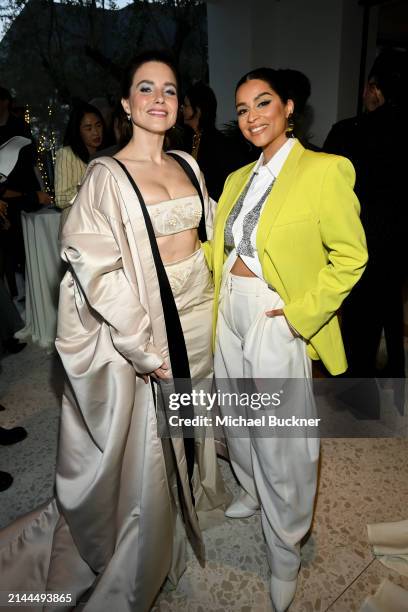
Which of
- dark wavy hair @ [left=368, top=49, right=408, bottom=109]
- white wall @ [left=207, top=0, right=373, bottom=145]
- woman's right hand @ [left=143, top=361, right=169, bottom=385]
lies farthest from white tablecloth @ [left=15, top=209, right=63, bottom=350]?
white wall @ [left=207, top=0, right=373, bottom=145]

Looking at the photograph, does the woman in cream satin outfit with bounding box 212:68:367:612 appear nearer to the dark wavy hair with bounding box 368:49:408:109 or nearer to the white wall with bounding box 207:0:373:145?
the dark wavy hair with bounding box 368:49:408:109

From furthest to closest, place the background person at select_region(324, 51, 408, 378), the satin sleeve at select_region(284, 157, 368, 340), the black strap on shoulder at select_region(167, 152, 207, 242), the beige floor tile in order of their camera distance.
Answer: the background person at select_region(324, 51, 408, 378) → the black strap on shoulder at select_region(167, 152, 207, 242) → the beige floor tile → the satin sleeve at select_region(284, 157, 368, 340)

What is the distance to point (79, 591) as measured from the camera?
1467 mm

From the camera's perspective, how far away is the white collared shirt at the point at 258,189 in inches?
53.7

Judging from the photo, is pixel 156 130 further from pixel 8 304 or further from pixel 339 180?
pixel 8 304

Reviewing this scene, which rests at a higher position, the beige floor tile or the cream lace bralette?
the cream lace bralette

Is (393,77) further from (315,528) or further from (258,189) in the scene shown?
(315,528)

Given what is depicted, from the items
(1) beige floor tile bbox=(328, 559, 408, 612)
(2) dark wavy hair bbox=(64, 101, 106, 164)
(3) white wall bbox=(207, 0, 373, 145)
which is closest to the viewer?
(1) beige floor tile bbox=(328, 559, 408, 612)

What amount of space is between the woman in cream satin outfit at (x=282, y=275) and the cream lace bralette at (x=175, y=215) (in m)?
0.09

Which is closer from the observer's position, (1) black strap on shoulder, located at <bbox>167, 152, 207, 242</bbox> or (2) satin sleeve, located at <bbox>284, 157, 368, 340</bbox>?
(2) satin sleeve, located at <bbox>284, 157, 368, 340</bbox>

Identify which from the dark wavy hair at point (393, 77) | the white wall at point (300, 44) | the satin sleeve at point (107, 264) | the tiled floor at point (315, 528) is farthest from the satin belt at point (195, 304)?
the white wall at point (300, 44)

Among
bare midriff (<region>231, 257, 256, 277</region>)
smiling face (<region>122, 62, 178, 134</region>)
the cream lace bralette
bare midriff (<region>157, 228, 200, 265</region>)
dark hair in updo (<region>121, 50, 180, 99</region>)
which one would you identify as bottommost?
bare midriff (<region>231, 257, 256, 277</region>)

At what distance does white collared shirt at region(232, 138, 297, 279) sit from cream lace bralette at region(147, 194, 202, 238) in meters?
0.18

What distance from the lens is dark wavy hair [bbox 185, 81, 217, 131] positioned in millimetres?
3318
